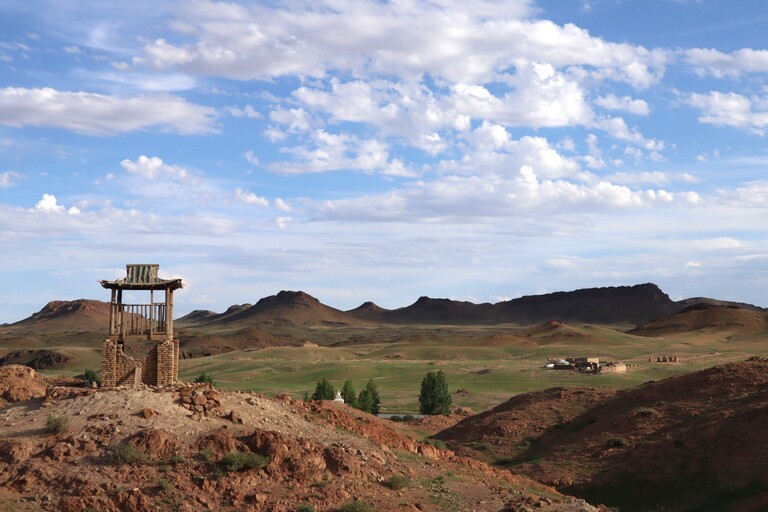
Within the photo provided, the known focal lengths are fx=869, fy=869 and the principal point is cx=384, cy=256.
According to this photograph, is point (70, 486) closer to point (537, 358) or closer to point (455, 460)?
point (455, 460)

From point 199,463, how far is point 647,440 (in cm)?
1944

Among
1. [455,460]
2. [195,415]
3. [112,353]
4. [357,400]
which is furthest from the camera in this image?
[357,400]

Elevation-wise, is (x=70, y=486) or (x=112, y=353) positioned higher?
(x=112, y=353)

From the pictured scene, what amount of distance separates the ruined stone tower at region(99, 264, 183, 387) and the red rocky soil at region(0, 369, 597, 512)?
3.56 feet

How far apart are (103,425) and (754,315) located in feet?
507

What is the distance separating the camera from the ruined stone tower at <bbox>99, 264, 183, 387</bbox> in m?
25.6

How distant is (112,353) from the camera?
2555cm

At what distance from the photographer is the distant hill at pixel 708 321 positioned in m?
152

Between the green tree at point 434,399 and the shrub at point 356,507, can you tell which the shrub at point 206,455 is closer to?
the shrub at point 356,507

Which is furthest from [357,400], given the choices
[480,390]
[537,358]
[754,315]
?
[754,315]

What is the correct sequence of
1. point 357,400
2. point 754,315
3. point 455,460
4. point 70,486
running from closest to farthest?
point 70,486 < point 455,460 < point 357,400 < point 754,315

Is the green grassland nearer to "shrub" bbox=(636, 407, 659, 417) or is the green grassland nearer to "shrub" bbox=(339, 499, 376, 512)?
"shrub" bbox=(636, 407, 659, 417)

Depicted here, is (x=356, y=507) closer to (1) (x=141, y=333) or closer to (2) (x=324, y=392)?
(1) (x=141, y=333)

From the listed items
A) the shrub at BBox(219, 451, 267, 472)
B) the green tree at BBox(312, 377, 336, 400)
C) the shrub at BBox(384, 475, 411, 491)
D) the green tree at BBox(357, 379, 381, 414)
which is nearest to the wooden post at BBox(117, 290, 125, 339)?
the shrub at BBox(219, 451, 267, 472)
